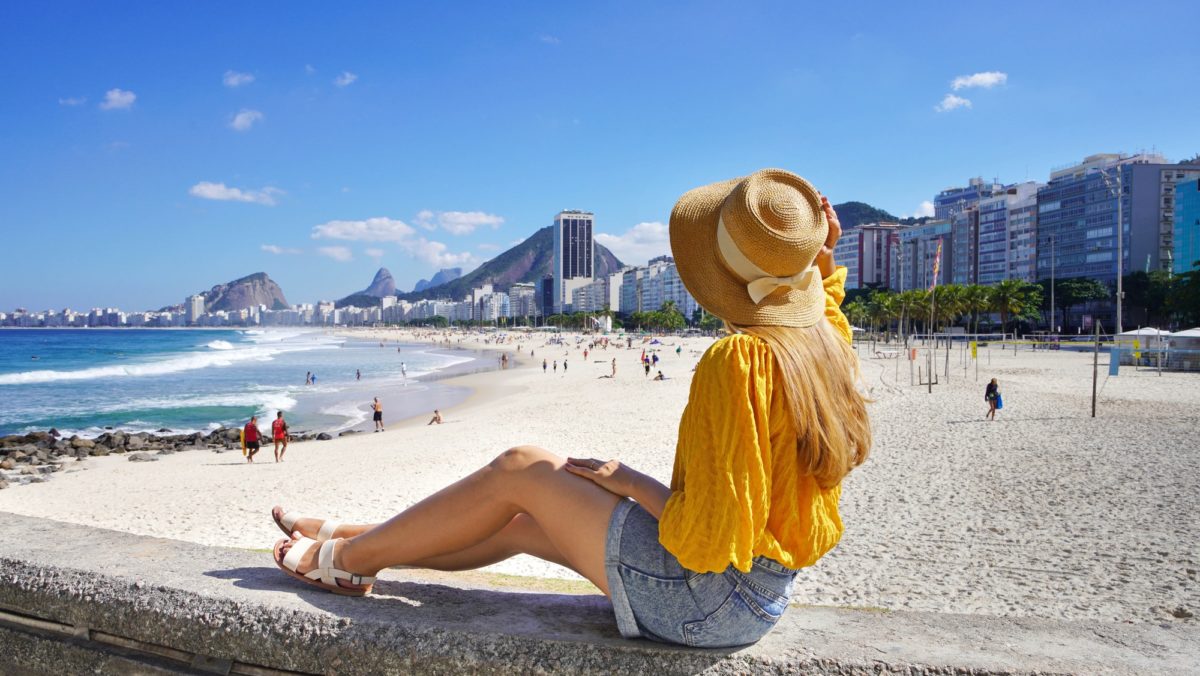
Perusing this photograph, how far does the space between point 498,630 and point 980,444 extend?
13.7 m

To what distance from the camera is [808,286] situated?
1869 mm

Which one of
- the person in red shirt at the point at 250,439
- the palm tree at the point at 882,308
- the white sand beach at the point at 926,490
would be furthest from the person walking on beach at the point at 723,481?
the palm tree at the point at 882,308

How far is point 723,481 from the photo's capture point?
5.45ft

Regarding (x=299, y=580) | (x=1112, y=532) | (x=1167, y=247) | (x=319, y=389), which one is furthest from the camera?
(x=1167, y=247)

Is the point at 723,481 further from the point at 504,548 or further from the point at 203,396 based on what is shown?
the point at 203,396

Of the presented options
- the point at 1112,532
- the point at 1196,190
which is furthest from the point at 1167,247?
the point at 1112,532

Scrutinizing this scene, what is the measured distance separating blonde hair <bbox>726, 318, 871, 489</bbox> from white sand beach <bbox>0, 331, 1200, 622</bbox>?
1699 mm

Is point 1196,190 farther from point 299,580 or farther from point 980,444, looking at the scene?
point 299,580

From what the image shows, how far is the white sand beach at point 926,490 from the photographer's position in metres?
5.95

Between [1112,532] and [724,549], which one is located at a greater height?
A: [724,549]

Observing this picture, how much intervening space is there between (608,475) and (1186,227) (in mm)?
92230

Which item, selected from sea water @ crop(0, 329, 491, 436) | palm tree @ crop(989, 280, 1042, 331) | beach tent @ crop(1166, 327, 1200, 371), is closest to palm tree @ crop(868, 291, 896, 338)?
palm tree @ crop(989, 280, 1042, 331)

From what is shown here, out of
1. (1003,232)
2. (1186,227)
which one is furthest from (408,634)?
(1003,232)

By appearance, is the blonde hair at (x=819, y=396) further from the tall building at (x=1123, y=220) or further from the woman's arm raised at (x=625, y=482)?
the tall building at (x=1123, y=220)
